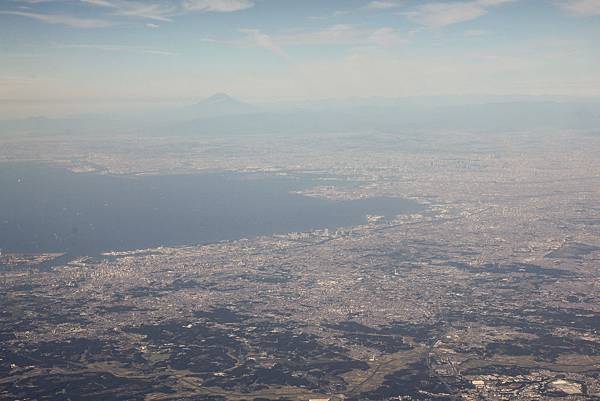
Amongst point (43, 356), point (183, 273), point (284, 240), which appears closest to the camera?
point (43, 356)

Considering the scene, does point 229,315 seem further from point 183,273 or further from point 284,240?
point 284,240

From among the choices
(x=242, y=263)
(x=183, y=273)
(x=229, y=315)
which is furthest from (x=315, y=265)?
(x=229, y=315)

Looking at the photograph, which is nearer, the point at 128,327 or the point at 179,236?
the point at 128,327

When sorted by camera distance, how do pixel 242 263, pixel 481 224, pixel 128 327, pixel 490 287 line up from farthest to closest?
pixel 481 224
pixel 242 263
pixel 490 287
pixel 128 327

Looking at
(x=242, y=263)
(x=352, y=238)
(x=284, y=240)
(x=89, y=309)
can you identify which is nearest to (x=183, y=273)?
(x=242, y=263)

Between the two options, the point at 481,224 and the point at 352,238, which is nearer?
the point at 352,238

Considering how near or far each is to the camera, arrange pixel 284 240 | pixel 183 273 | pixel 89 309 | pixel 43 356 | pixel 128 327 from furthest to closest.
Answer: pixel 284 240 < pixel 183 273 < pixel 89 309 < pixel 128 327 < pixel 43 356

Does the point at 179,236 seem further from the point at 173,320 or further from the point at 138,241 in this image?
the point at 173,320

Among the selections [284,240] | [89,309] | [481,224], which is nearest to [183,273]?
[89,309]

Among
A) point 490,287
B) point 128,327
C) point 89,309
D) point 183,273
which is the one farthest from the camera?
point 183,273

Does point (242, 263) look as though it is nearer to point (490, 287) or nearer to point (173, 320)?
point (173, 320)
